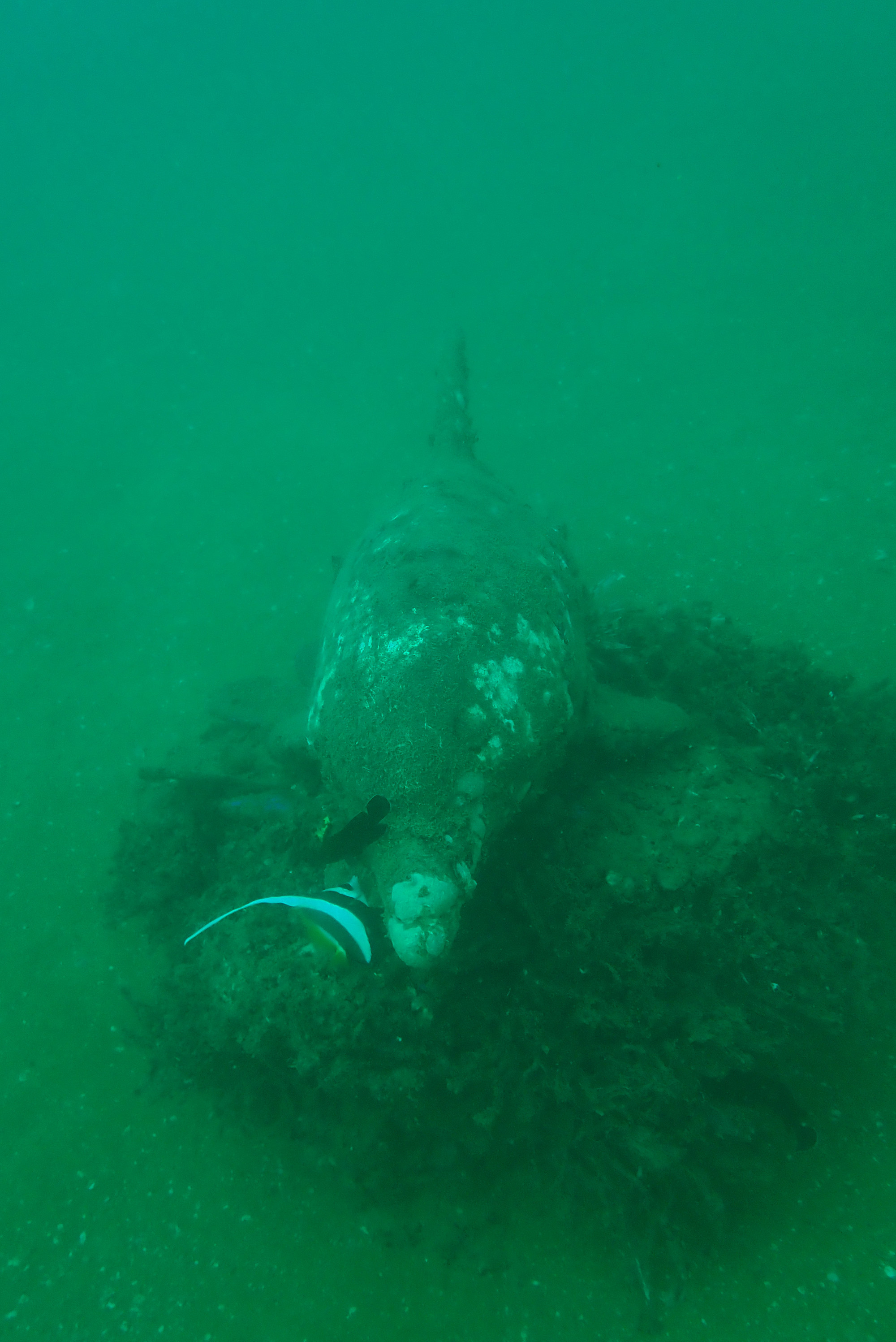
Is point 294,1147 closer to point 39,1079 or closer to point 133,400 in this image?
point 39,1079

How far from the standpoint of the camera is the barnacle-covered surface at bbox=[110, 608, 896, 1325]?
11.7ft

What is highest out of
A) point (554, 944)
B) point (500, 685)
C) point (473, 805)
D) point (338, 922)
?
point (500, 685)

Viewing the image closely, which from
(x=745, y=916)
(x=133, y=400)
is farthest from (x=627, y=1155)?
(x=133, y=400)

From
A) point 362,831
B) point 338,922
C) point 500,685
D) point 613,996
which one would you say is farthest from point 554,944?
point 500,685

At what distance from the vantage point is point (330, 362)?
2448 cm

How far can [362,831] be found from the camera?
3377mm

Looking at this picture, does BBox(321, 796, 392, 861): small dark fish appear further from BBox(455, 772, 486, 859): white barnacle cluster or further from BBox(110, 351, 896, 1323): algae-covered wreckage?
BBox(455, 772, 486, 859): white barnacle cluster

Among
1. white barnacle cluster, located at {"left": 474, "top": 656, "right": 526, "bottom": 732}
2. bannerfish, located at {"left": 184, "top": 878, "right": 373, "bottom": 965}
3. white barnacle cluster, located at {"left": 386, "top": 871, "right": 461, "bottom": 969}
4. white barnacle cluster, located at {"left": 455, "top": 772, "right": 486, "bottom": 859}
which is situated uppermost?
white barnacle cluster, located at {"left": 474, "top": 656, "right": 526, "bottom": 732}

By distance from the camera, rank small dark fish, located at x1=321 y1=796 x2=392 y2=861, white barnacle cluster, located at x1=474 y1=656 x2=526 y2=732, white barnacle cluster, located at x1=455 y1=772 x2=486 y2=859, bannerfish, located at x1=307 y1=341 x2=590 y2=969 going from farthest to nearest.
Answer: white barnacle cluster, located at x1=474 y1=656 x2=526 y2=732, white barnacle cluster, located at x1=455 y1=772 x2=486 y2=859, bannerfish, located at x1=307 y1=341 x2=590 y2=969, small dark fish, located at x1=321 y1=796 x2=392 y2=861

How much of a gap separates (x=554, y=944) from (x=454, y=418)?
Result: 663cm

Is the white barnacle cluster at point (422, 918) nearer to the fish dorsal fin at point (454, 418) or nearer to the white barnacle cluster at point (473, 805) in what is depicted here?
the white barnacle cluster at point (473, 805)

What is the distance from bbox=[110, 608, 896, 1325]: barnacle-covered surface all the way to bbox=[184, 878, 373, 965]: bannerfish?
343mm

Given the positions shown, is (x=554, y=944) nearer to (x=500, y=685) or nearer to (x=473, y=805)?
(x=473, y=805)

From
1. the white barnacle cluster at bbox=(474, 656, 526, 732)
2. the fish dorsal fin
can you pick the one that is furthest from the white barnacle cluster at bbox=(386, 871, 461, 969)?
the fish dorsal fin
